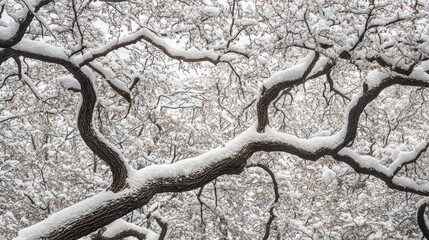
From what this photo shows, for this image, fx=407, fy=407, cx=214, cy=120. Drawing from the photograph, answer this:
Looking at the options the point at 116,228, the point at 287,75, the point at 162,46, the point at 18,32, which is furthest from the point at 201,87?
the point at 18,32

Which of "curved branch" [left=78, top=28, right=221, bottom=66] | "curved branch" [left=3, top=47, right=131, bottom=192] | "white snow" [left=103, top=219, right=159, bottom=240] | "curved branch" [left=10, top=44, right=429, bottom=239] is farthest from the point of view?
"white snow" [left=103, top=219, right=159, bottom=240]

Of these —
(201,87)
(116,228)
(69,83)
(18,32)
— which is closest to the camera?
(18,32)

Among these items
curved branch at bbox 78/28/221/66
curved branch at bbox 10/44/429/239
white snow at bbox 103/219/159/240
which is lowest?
white snow at bbox 103/219/159/240

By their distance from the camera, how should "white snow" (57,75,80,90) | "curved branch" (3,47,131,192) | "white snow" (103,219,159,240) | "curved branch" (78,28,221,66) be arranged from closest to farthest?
"curved branch" (3,47,131,192) → "white snow" (57,75,80,90) → "curved branch" (78,28,221,66) → "white snow" (103,219,159,240)

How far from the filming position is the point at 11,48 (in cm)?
499

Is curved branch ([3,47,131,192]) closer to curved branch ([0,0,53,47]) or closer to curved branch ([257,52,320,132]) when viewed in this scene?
curved branch ([0,0,53,47])

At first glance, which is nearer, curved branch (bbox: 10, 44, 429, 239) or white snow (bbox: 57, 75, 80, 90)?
curved branch (bbox: 10, 44, 429, 239)

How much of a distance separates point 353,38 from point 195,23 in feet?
7.51

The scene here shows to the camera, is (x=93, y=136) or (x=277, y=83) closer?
(x=93, y=136)

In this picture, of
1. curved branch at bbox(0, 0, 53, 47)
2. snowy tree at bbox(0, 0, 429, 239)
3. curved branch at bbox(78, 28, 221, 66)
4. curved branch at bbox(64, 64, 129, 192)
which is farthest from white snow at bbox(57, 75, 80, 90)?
curved branch at bbox(0, 0, 53, 47)

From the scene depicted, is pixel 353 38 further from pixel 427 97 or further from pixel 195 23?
pixel 427 97

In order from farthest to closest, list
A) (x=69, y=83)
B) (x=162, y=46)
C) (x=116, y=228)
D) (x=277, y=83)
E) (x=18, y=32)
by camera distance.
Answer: (x=116, y=228), (x=162, y=46), (x=277, y=83), (x=69, y=83), (x=18, y=32)

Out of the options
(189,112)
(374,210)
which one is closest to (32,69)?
(189,112)

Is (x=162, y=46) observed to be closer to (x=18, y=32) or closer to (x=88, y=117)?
(x=88, y=117)
